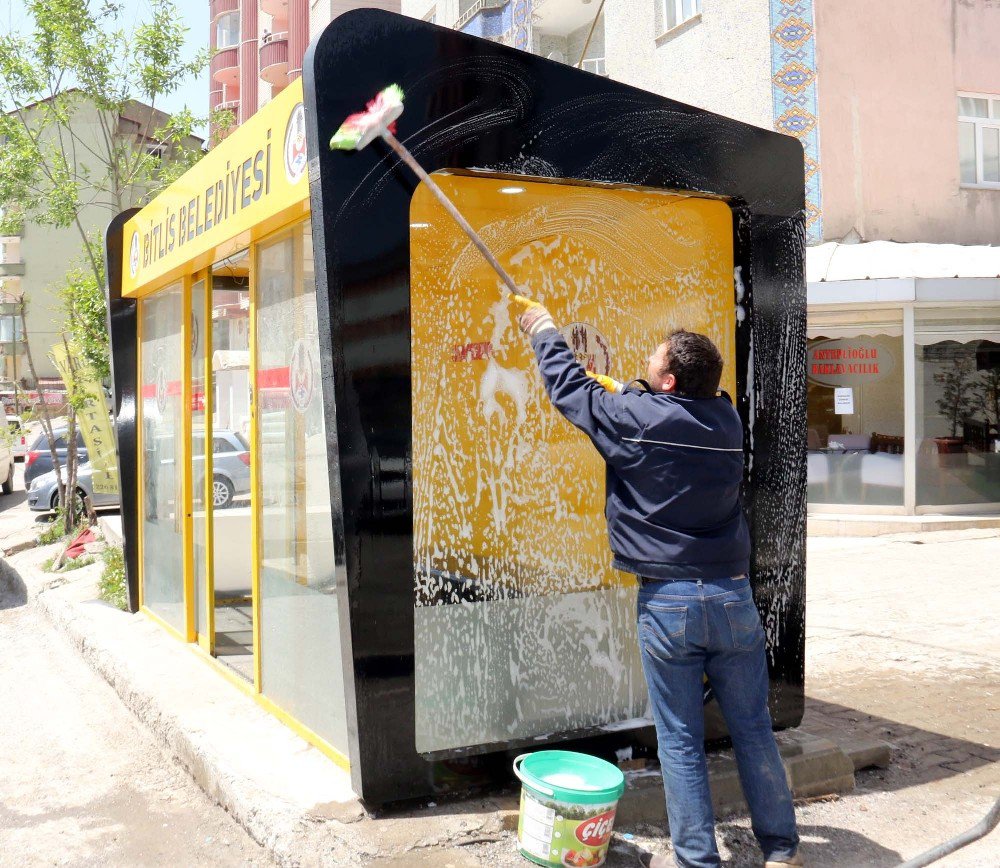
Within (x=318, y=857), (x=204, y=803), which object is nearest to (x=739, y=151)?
(x=318, y=857)

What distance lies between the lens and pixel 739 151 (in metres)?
4.41

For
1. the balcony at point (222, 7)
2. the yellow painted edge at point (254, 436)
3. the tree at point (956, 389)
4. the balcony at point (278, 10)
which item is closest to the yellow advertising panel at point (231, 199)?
the yellow painted edge at point (254, 436)

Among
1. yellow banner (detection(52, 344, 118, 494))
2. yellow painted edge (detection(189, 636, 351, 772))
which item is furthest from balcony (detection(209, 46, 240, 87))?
yellow painted edge (detection(189, 636, 351, 772))

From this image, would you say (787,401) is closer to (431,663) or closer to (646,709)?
(646,709)

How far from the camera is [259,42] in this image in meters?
32.6

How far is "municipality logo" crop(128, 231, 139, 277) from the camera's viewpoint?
7.13 meters

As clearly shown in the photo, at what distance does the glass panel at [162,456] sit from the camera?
670 centimetres

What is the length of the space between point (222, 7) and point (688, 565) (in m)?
39.0

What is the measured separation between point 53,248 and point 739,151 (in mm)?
41276

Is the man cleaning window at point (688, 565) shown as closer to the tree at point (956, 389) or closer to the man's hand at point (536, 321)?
the man's hand at point (536, 321)

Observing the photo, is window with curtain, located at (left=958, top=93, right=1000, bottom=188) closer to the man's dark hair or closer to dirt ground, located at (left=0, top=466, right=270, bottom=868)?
the man's dark hair

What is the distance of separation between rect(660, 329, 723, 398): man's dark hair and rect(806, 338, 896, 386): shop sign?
9.78 m

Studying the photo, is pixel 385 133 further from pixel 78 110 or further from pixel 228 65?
pixel 228 65

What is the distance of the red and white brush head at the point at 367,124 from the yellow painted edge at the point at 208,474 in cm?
270
